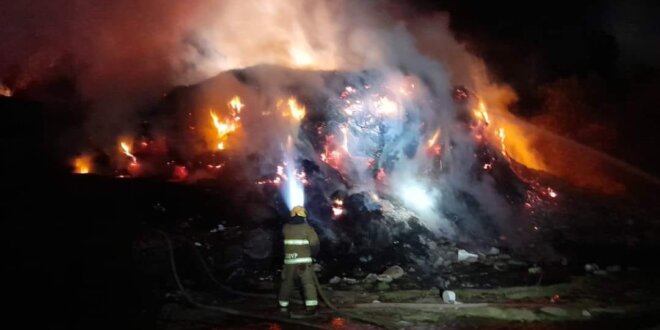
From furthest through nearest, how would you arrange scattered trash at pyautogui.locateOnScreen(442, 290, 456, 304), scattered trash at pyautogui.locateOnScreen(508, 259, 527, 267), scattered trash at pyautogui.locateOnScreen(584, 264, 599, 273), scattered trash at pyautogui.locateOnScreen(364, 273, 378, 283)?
scattered trash at pyautogui.locateOnScreen(508, 259, 527, 267), scattered trash at pyautogui.locateOnScreen(584, 264, 599, 273), scattered trash at pyautogui.locateOnScreen(364, 273, 378, 283), scattered trash at pyautogui.locateOnScreen(442, 290, 456, 304)

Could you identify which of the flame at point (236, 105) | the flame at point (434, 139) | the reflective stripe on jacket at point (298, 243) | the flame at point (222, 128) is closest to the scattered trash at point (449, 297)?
the reflective stripe on jacket at point (298, 243)

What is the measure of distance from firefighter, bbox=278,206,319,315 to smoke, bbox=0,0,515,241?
20.6ft

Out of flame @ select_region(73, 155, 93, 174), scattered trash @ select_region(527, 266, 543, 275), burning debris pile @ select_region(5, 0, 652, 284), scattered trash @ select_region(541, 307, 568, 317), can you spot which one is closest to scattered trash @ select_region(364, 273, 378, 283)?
burning debris pile @ select_region(5, 0, 652, 284)

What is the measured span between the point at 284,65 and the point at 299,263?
12960 millimetres

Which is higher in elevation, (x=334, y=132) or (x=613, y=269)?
(x=334, y=132)

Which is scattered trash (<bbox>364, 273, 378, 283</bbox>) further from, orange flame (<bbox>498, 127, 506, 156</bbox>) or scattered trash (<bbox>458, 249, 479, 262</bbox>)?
orange flame (<bbox>498, 127, 506, 156</bbox>)

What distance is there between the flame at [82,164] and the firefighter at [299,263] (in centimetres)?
1058

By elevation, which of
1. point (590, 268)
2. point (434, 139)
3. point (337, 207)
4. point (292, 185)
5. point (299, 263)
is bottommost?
point (299, 263)

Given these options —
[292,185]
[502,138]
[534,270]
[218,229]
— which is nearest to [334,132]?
[292,185]

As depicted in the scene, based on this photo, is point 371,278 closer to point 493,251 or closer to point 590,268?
point 493,251

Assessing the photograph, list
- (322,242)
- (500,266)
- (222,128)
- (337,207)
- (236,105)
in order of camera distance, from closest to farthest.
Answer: (500,266), (322,242), (337,207), (222,128), (236,105)

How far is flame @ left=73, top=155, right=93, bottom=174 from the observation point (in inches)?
670

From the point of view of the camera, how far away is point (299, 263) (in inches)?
342

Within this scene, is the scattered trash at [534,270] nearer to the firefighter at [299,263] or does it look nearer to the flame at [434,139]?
the firefighter at [299,263]
